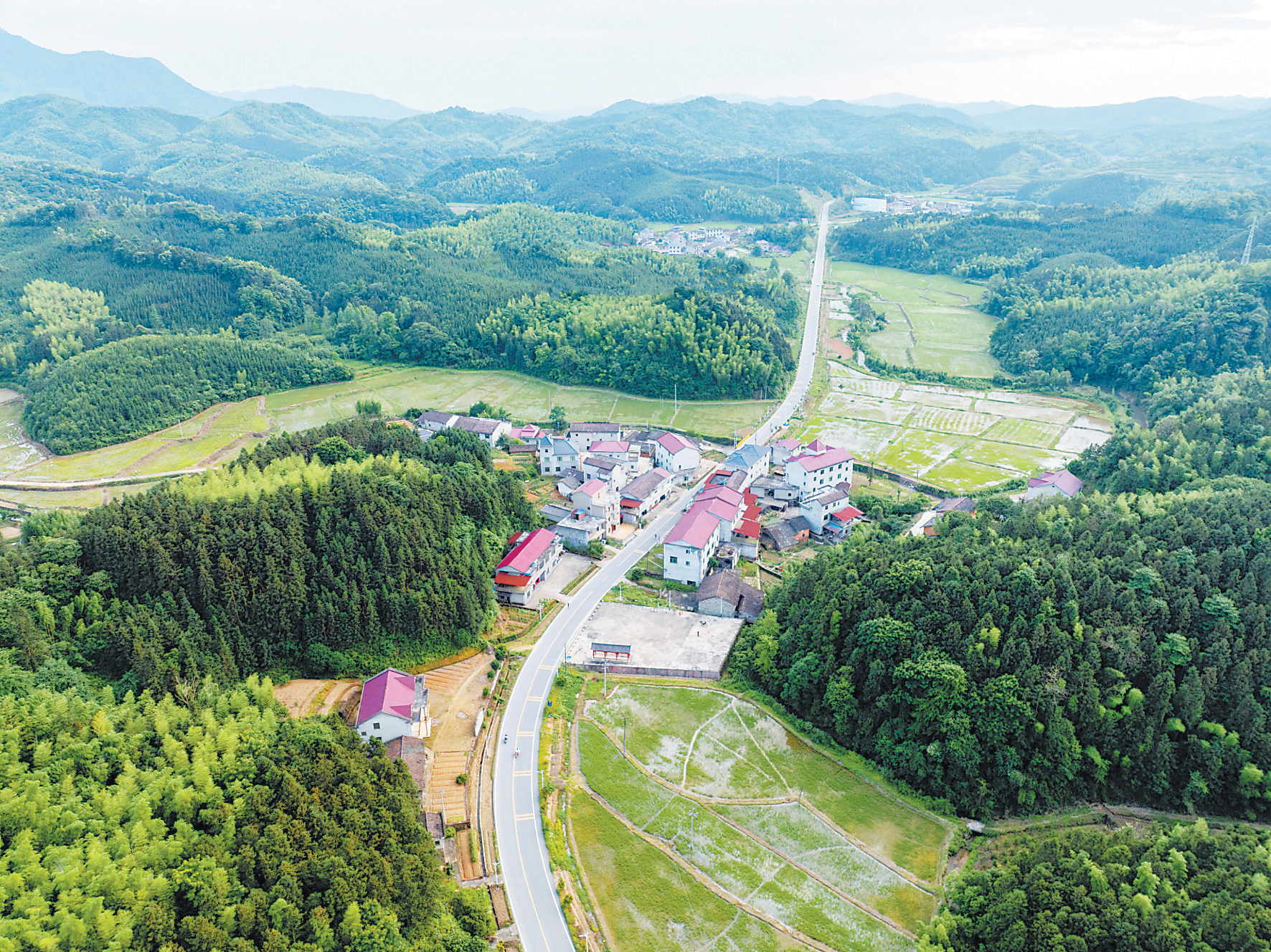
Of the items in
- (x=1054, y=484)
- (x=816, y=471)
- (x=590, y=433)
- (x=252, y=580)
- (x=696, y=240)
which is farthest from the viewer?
(x=696, y=240)

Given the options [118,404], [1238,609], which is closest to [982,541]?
[1238,609]

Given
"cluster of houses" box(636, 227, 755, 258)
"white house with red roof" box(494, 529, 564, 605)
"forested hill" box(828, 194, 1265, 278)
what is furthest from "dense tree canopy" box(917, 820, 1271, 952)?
"cluster of houses" box(636, 227, 755, 258)

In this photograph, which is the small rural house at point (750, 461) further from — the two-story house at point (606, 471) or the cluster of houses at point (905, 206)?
the cluster of houses at point (905, 206)

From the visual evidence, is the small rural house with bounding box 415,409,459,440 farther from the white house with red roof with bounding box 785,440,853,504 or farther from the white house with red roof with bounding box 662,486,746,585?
the white house with red roof with bounding box 785,440,853,504

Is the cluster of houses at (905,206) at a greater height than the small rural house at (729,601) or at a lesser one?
greater

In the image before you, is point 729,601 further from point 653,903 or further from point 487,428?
point 487,428

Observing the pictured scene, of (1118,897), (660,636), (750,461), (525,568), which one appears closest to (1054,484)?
(750,461)

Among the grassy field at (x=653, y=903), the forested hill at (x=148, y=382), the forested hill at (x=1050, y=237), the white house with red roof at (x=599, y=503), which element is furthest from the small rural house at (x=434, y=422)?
the forested hill at (x=1050, y=237)
